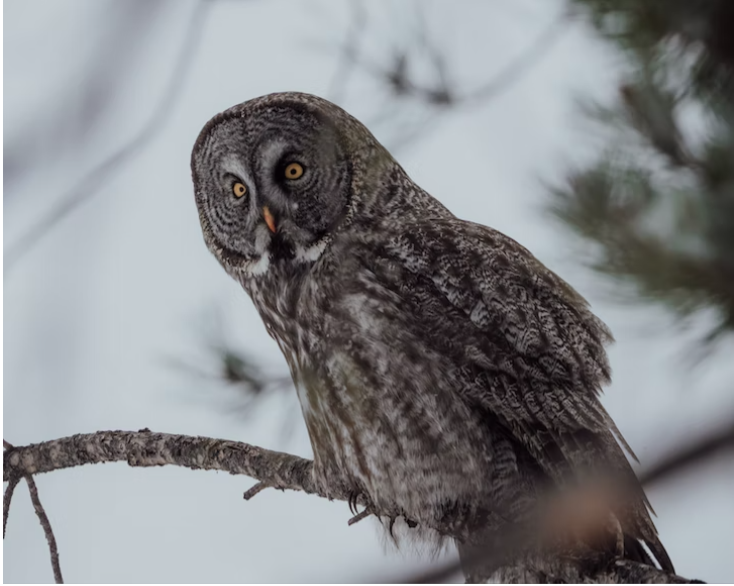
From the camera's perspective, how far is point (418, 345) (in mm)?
1879

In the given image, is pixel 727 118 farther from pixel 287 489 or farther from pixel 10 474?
pixel 10 474

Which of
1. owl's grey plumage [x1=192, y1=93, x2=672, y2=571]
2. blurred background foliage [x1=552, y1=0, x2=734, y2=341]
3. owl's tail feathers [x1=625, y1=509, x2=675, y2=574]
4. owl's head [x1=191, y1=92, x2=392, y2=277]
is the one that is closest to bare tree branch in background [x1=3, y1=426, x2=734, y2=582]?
owl's grey plumage [x1=192, y1=93, x2=672, y2=571]

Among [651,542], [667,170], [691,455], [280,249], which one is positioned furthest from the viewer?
[280,249]

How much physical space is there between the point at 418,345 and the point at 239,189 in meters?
0.66

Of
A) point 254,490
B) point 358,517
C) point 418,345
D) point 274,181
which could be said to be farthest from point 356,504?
point 274,181

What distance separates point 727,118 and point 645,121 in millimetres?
108

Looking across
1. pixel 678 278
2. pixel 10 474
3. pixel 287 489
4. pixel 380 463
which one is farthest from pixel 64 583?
pixel 678 278

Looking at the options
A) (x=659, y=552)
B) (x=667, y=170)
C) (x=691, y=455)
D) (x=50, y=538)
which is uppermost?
(x=50, y=538)

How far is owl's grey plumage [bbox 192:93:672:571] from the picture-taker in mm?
1793

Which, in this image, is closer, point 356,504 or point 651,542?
point 651,542

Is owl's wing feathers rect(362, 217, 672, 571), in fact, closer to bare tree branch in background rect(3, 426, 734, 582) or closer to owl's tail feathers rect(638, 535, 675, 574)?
owl's tail feathers rect(638, 535, 675, 574)

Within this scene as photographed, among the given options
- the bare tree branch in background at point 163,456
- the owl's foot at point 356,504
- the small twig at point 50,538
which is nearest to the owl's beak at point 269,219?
the bare tree branch in background at point 163,456

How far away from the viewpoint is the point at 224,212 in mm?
2303

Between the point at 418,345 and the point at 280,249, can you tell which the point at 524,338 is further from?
the point at 280,249
